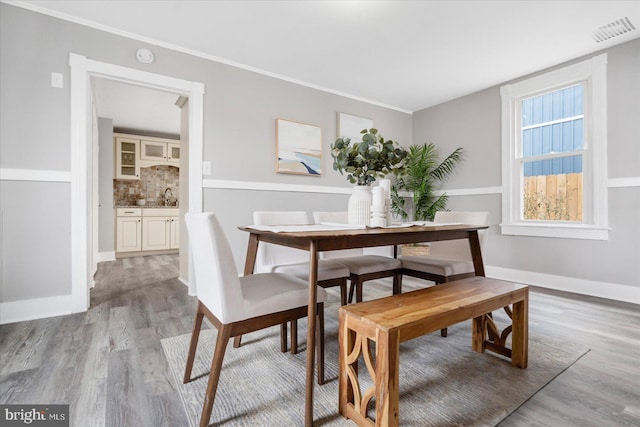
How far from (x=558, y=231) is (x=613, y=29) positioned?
1916 mm

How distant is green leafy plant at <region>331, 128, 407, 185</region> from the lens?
1722 millimetres

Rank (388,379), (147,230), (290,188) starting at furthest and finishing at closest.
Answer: (147,230)
(290,188)
(388,379)

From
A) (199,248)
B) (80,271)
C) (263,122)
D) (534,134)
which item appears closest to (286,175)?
(263,122)

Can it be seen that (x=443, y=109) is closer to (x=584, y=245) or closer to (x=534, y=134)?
(x=534, y=134)

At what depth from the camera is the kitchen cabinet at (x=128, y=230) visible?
17.4 feet

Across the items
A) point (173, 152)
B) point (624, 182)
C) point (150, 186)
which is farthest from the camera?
point (150, 186)

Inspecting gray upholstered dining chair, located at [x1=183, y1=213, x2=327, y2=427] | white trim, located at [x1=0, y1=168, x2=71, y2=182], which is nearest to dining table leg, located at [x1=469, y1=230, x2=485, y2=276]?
gray upholstered dining chair, located at [x1=183, y1=213, x2=327, y2=427]

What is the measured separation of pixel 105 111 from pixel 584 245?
6.61 m

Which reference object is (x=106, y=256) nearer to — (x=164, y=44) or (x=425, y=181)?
(x=164, y=44)

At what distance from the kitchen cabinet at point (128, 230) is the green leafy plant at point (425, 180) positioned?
456 cm

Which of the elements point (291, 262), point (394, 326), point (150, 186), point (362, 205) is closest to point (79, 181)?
point (291, 262)

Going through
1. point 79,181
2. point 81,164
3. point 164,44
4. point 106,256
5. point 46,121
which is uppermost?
point 164,44

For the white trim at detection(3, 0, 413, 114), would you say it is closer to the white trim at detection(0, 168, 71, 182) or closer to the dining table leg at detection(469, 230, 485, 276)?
the white trim at detection(0, 168, 71, 182)

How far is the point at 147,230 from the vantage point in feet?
18.3
